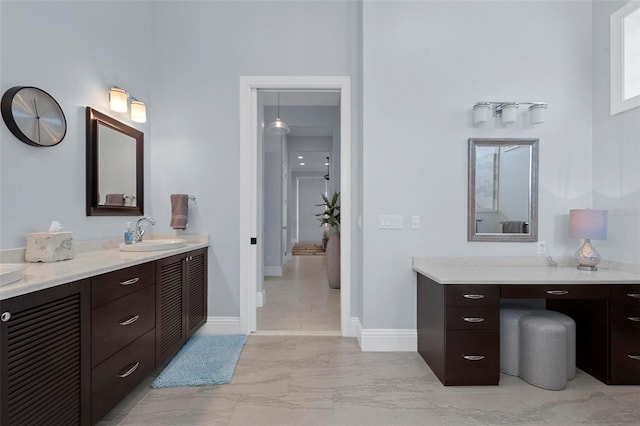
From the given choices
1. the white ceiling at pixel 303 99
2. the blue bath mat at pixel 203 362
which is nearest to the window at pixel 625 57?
the white ceiling at pixel 303 99

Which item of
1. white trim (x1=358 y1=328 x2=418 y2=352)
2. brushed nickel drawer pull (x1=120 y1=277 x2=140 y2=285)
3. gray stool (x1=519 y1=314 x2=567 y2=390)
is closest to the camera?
brushed nickel drawer pull (x1=120 y1=277 x2=140 y2=285)

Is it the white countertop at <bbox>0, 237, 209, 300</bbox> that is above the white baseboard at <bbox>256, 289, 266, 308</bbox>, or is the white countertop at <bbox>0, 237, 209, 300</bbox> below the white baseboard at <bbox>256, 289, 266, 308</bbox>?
above

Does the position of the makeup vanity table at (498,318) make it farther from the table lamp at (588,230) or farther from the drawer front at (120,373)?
the drawer front at (120,373)

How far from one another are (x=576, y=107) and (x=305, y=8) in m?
2.61

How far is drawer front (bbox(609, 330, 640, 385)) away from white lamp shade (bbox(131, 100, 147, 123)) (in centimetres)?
392

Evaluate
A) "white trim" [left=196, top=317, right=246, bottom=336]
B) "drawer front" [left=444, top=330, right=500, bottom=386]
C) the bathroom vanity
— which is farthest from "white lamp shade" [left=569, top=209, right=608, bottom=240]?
the bathroom vanity

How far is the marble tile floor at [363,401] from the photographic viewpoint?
1932 millimetres

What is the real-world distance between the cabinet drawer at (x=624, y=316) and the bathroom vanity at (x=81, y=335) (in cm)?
313

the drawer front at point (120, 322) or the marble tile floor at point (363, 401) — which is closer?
the drawer front at point (120, 322)

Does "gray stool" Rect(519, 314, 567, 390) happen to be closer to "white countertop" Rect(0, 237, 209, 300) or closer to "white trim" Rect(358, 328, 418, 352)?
"white trim" Rect(358, 328, 418, 352)

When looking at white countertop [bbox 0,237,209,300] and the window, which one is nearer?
white countertop [bbox 0,237,209,300]

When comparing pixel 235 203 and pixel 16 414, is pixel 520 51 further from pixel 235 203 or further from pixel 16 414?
pixel 16 414

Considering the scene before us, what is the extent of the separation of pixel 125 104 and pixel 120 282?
1536 millimetres

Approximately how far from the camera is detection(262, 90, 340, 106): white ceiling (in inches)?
210
